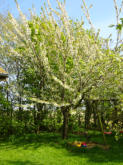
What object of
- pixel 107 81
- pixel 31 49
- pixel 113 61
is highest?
pixel 31 49

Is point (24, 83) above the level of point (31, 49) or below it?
below

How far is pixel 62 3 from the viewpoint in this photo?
6641 millimetres

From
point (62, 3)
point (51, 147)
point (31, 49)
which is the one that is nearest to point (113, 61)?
point (62, 3)

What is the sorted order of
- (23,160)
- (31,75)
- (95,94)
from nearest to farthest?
(23,160) → (95,94) → (31,75)

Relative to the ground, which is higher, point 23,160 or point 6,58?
point 6,58

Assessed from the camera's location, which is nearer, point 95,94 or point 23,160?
point 23,160

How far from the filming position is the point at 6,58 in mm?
11344

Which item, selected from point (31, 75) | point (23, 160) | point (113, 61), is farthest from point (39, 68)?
point (23, 160)

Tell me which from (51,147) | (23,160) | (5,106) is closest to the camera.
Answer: (23,160)

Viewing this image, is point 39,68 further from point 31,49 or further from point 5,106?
point 5,106

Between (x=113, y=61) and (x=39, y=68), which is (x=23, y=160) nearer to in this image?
(x=39, y=68)

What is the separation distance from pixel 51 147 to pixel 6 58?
711 cm

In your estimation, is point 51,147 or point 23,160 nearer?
point 23,160

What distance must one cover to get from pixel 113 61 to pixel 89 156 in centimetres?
390
